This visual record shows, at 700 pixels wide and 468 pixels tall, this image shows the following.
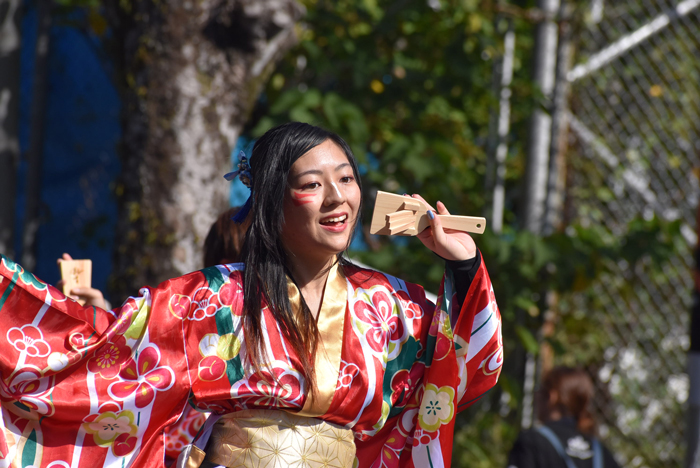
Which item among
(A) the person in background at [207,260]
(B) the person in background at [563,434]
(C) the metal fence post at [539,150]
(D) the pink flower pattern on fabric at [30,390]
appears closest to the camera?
(D) the pink flower pattern on fabric at [30,390]

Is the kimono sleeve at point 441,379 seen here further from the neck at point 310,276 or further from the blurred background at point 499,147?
the blurred background at point 499,147

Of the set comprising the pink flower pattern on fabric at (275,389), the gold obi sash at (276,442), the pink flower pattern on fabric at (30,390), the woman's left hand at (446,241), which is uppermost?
the woman's left hand at (446,241)

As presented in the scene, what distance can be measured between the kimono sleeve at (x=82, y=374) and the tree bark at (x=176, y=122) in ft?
3.57

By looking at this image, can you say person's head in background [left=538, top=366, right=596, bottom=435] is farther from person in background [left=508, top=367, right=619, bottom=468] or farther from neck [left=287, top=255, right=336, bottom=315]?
neck [left=287, top=255, right=336, bottom=315]

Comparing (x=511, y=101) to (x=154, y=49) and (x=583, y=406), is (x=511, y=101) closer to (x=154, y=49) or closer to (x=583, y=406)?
(x=583, y=406)

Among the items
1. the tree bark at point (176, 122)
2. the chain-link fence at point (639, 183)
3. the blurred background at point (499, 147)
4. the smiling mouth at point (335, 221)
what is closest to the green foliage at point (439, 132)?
the blurred background at point (499, 147)

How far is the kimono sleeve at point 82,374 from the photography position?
58.7 inches

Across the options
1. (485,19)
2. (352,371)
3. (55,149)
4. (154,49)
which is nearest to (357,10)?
(485,19)

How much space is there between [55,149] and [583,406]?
9.15 feet

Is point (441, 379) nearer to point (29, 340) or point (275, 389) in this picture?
A: point (275, 389)

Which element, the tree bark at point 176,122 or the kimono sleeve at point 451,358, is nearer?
the kimono sleeve at point 451,358

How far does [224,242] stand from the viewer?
77.5 inches

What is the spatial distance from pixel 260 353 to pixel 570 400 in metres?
1.56

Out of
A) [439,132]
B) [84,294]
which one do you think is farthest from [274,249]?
[439,132]
